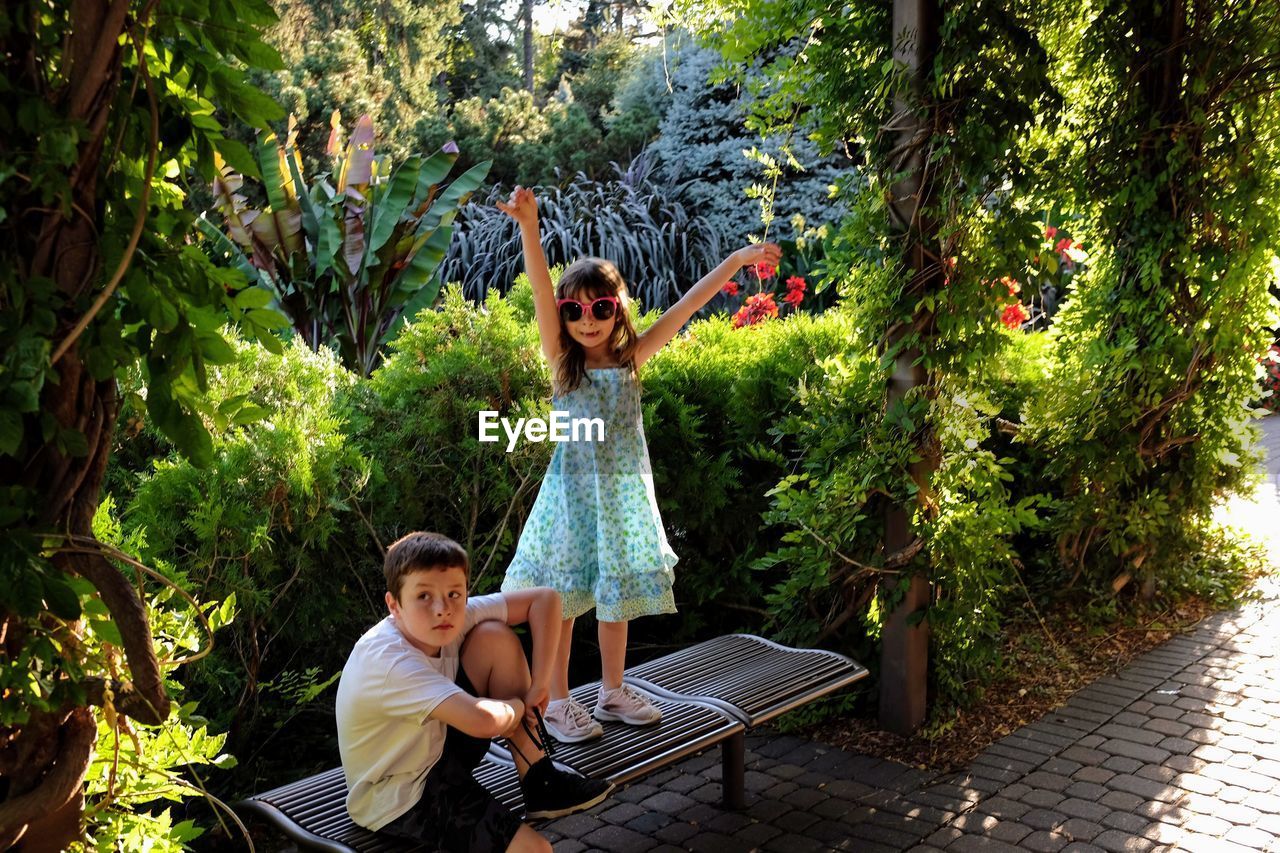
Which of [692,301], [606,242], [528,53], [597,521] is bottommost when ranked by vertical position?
[597,521]

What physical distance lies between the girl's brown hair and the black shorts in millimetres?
1275

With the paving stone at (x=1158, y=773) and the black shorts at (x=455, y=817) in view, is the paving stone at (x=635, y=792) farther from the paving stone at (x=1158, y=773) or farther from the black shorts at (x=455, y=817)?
the paving stone at (x=1158, y=773)

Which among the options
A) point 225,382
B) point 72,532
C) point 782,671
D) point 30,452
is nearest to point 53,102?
point 30,452

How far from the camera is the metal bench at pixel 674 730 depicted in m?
2.84

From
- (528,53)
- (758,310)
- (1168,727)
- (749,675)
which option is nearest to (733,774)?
(749,675)

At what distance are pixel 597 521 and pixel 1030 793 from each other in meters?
1.78

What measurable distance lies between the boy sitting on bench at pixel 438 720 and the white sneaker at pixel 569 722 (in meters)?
0.36

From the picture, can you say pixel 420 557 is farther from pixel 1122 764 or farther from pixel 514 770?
pixel 1122 764

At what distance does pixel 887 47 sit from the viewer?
4168mm

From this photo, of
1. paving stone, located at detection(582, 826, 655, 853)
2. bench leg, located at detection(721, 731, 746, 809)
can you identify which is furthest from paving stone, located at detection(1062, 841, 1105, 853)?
paving stone, located at detection(582, 826, 655, 853)

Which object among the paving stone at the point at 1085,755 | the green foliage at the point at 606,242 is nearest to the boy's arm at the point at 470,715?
the paving stone at the point at 1085,755

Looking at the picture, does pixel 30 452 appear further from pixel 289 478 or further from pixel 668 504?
pixel 668 504

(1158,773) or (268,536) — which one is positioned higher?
(268,536)

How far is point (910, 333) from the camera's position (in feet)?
13.6
